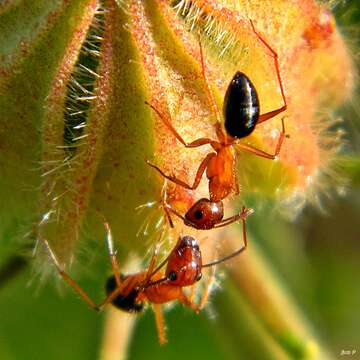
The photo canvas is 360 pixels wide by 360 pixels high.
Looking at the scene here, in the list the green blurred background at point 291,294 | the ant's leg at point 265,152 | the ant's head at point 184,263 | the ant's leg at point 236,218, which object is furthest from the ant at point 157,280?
the green blurred background at point 291,294

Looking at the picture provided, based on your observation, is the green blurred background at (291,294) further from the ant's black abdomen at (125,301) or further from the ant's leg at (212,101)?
the ant's leg at (212,101)

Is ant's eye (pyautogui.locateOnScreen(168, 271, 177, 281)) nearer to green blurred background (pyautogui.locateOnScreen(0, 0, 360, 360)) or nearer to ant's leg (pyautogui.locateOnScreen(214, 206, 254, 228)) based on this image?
ant's leg (pyautogui.locateOnScreen(214, 206, 254, 228))

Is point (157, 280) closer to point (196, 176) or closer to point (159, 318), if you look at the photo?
point (159, 318)

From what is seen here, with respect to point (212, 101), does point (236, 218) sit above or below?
below

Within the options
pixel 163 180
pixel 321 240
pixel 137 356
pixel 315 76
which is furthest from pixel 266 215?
pixel 163 180

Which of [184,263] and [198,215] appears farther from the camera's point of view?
[184,263]

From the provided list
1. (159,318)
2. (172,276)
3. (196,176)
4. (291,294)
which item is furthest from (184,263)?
(291,294)
